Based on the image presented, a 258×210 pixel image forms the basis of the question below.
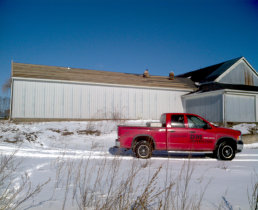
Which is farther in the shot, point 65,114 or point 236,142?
point 65,114

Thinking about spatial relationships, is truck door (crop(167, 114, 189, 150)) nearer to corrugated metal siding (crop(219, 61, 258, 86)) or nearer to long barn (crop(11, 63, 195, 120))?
long barn (crop(11, 63, 195, 120))

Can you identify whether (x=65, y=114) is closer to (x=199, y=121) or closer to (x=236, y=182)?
(x=199, y=121)

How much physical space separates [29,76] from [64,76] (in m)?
2.97

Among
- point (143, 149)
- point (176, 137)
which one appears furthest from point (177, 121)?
point (143, 149)

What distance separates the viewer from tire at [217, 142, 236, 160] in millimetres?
8969

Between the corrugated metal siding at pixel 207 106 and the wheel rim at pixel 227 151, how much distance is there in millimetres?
10704

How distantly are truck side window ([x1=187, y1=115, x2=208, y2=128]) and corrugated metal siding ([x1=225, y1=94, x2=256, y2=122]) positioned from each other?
11208 mm

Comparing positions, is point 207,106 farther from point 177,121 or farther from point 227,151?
point 177,121

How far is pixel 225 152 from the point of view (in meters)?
9.04

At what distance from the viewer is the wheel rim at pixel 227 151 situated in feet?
29.5

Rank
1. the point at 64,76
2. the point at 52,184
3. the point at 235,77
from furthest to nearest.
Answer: the point at 235,77 < the point at 64,76 < the point at 52,184

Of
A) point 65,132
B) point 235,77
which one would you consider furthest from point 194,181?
point 235,77

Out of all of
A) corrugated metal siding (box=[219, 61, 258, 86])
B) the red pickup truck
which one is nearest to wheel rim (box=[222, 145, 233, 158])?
the red pickup truck

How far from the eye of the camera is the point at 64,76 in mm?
19812
